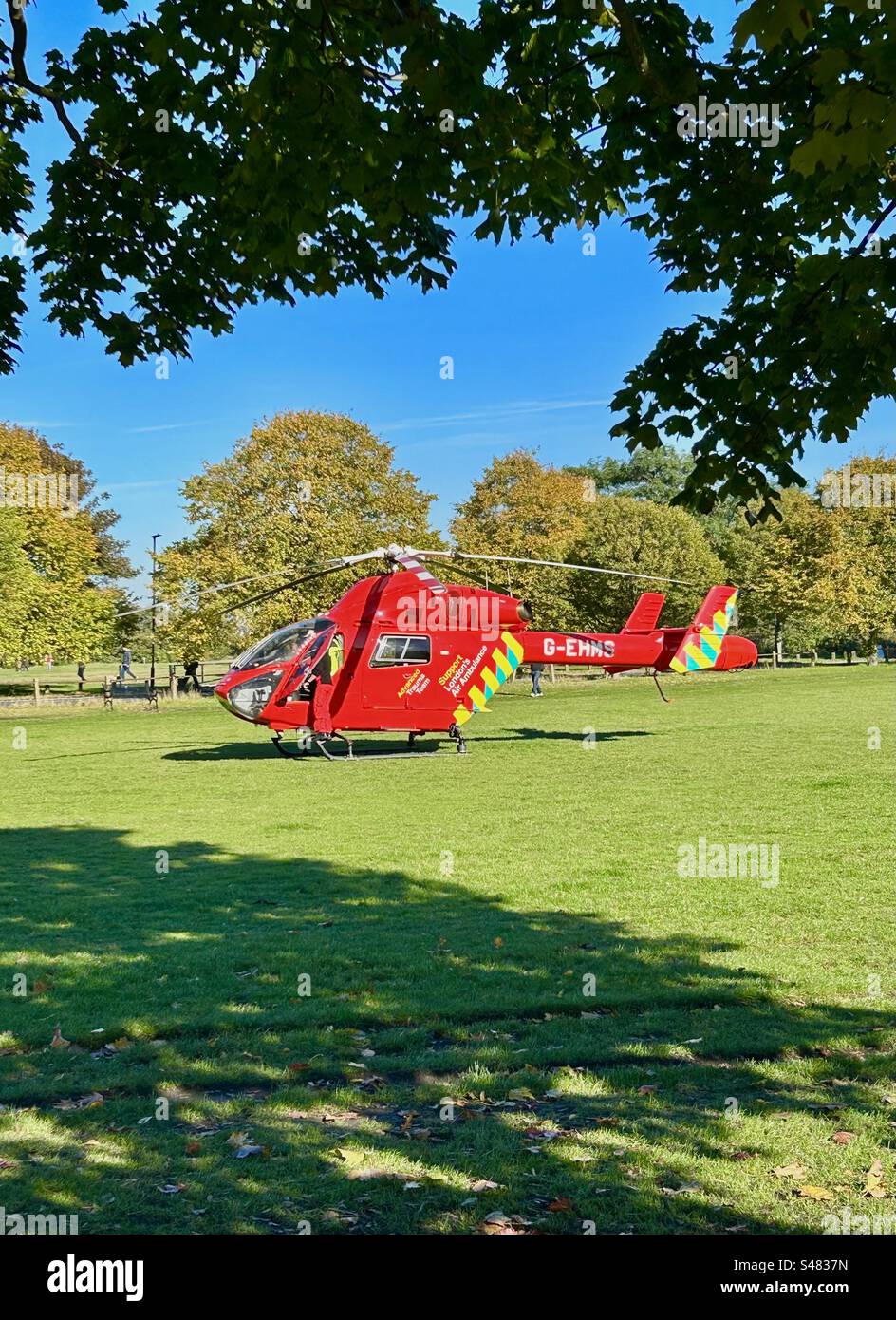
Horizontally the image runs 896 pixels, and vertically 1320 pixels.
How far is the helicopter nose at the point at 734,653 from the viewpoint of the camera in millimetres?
29969

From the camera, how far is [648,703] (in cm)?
3978

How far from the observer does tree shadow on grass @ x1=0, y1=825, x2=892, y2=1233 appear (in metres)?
4.73

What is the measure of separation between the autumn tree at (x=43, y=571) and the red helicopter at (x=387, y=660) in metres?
28.1

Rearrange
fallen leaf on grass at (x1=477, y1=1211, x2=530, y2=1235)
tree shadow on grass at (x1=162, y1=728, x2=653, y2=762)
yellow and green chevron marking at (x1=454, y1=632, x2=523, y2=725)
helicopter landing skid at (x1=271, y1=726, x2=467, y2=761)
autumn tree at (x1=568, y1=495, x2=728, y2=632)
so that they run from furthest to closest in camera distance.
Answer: autumn tree at (x1=568, y1=495, x2=728, y2=632), tree shadow on grass at (x1=162, y1=728, x2=653, y2=762), yellow and green chevron marking at (x1=454, y1=632, x2=523, y2=725), helicopter landing skid at (x1=271, y1=726, x2=467, y2=761), fallen leaf on grass at (x1=477, y1=1211, x2=530, y2=1235)

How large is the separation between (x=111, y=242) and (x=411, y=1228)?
10308mm

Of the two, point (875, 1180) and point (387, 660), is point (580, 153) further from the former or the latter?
point (387, 660)

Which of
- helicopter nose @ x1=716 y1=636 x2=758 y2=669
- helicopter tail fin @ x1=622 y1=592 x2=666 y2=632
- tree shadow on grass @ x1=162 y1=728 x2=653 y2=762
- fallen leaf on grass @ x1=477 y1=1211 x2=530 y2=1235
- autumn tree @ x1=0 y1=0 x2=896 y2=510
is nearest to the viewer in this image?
fallen leaf on grass @ x1=477 y1=1211 x2=530 y2=1235

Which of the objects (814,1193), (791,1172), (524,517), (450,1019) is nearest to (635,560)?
(524,517)

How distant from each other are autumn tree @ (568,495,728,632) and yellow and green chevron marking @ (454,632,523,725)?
3726 cm

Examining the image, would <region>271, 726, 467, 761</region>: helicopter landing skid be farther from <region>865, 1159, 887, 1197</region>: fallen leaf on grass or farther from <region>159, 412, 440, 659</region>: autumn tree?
<region>159, 412, 440, 659</region>: autumn tree

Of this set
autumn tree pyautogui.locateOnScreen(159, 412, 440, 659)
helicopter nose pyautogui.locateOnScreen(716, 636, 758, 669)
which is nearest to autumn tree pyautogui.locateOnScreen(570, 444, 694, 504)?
A: autumn tree pyautogui.locateOnScreen(159, 412, 440, 659)

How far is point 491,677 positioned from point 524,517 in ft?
143

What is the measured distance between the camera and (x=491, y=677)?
25.0m
